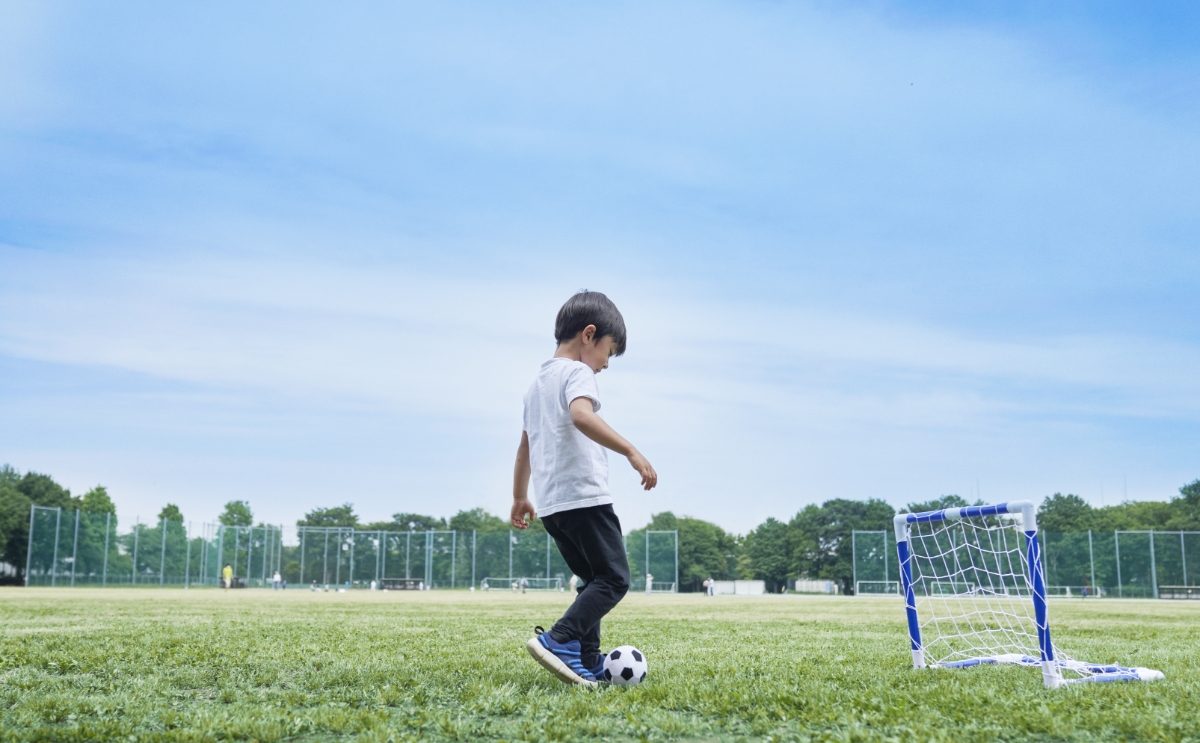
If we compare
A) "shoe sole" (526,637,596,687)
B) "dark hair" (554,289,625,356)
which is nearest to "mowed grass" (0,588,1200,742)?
"shoe sole" (526,637,596,687)

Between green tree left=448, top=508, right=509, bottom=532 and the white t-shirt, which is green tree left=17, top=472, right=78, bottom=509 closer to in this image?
green tree left=448, top=508, right=509, bottom=532

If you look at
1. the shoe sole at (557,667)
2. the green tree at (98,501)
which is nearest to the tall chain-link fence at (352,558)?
the green tree at (98,501)

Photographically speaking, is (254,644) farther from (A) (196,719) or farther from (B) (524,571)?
(B) (524,571)

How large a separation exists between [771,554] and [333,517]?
43908 mm

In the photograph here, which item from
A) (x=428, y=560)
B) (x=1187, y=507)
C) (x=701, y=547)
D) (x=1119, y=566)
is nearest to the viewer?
(x=1119, y=566)

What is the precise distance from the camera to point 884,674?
4.21 m

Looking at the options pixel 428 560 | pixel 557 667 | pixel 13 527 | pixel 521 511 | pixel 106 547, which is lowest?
pixel 428 560

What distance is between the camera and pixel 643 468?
3.83 m

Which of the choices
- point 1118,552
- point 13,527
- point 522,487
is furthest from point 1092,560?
point 13,527

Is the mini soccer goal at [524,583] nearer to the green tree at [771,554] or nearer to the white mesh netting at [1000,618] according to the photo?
the white mesh netting at [1000,618]

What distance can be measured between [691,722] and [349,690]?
5.06 ft

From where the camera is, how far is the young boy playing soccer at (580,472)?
3834 mm

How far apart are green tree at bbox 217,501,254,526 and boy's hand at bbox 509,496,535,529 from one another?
300 ft

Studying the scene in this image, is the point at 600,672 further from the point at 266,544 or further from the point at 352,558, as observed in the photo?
the point at 266,544
